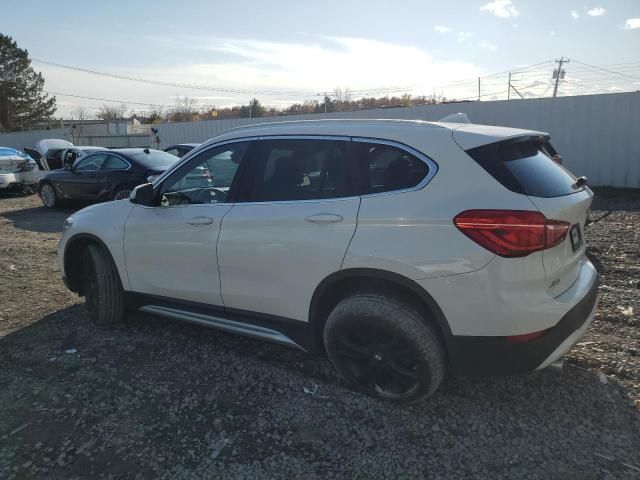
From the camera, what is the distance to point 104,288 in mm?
4352

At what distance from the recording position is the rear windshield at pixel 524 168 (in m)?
2.66

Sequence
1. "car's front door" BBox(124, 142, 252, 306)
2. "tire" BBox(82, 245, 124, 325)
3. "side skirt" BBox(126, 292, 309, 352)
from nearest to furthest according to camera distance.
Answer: "side skirt" BBox(126, 292, 309, 352) < "car's front door" BBox(124, 142, 252, 306) < "tire" BBox(82, 245, 124, 325)

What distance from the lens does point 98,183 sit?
420 inches

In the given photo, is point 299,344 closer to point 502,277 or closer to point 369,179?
point 369,179

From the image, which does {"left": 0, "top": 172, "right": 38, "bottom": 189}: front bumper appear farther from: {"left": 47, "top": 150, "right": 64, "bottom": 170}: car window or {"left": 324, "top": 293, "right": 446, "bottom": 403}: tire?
{"left": 324, "top": 293, "right": 446, "bottom": 403}: tire

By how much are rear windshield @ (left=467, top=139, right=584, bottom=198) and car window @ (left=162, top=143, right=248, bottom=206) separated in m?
1.77

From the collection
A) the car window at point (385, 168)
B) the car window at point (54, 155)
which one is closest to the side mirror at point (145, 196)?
the car window at point (385, 168)

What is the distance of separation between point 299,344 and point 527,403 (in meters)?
1.50

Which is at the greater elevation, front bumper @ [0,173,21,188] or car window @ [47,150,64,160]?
car window @ [47,150,64,160]

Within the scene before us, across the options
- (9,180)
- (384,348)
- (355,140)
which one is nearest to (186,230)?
(355,140)

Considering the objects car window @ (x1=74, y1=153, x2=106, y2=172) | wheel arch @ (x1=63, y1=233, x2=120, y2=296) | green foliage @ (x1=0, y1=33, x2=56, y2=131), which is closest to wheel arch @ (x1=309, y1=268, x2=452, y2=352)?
wheel arch @ (x1=63, y1=233, x2=120, y2=296)

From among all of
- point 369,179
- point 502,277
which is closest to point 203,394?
point 369,179

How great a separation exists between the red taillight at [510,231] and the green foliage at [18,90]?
61.3m

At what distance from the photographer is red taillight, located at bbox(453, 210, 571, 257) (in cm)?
251
